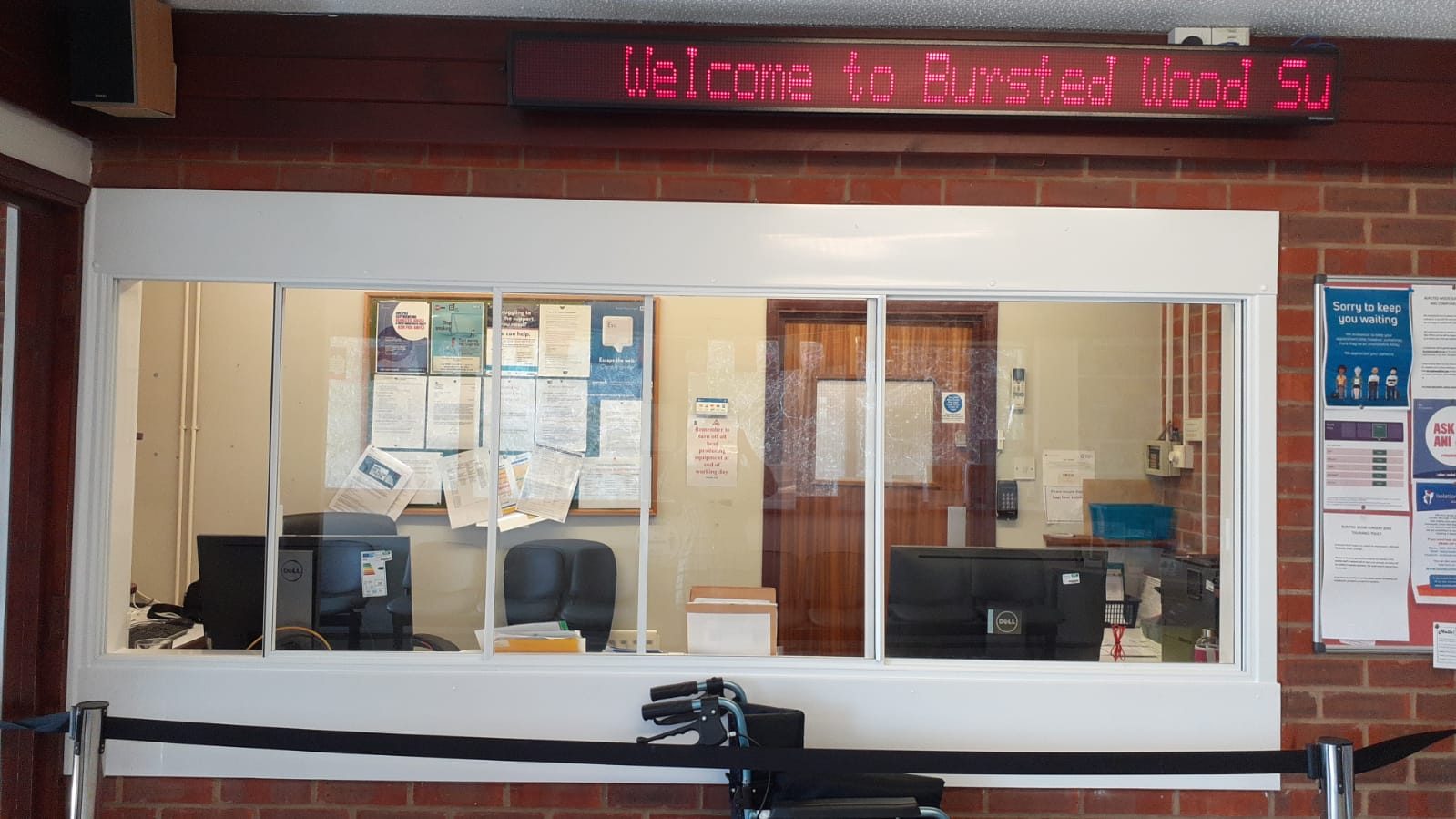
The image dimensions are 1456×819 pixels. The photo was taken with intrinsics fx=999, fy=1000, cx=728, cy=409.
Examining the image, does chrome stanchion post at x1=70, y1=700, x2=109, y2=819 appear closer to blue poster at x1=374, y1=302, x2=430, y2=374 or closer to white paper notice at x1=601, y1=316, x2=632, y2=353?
blue poster at x1=374, y1=302, x2=430, y2=374

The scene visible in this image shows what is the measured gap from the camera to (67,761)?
9.76ft

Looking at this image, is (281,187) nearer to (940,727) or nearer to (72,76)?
(72,76)

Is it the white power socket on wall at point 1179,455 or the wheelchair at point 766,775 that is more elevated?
the white power socket on wall at point 1179,455

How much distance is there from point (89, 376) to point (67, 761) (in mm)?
1152

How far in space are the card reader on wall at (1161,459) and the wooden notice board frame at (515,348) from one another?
162 cm

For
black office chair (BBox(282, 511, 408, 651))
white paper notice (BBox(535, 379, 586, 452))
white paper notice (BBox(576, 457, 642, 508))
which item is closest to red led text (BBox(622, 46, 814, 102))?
white paper notice (BBox(535, 379, 586, 452))

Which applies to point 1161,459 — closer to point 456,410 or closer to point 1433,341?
point 1433,341

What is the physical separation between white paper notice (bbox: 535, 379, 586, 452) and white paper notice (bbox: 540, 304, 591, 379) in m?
0.04

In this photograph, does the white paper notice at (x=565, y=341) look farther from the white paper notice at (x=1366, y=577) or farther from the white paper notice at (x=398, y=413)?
the white paper notice at (x=1366, y=577)

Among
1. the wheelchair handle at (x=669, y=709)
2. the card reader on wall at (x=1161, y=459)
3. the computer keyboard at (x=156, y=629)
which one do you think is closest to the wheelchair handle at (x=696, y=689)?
the wheelchair handle at (x=669, y=709)

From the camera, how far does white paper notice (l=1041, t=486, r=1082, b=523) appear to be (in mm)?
3311

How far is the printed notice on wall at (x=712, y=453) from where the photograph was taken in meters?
3.28

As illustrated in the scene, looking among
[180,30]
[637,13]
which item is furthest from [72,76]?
[637,13]

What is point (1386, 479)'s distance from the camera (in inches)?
121
